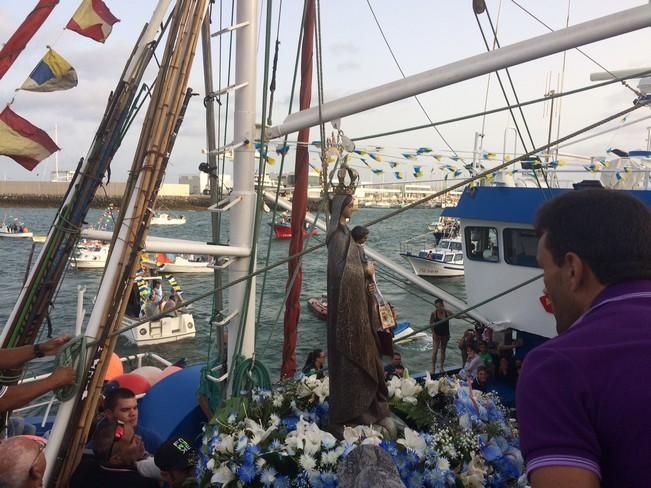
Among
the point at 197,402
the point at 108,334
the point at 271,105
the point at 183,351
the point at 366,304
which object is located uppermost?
the point at 271,105

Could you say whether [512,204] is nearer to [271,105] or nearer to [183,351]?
[271,105]

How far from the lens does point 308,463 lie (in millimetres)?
2893

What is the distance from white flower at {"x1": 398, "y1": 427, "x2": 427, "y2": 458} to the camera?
9.69ft

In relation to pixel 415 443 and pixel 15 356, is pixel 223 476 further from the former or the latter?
pixel 15 356

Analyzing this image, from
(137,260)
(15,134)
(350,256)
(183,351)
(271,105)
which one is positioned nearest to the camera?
(350,256)

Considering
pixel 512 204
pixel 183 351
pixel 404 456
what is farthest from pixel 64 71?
pixel 183 351

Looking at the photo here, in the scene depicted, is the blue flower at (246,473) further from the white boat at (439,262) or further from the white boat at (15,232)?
the white boat at (15,232)

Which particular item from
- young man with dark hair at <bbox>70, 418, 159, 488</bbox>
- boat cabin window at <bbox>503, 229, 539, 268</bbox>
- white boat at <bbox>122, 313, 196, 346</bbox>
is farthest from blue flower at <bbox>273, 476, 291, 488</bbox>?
white boat at <bbox>122, 313, 196, 346</bbox>

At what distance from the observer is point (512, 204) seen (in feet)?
39.4

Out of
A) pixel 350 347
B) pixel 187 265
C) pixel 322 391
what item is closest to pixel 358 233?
pixel 350 347

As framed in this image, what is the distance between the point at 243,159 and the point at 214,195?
0.89 m

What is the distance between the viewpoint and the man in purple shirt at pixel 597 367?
1097 mm

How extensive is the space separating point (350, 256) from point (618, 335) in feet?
7.84

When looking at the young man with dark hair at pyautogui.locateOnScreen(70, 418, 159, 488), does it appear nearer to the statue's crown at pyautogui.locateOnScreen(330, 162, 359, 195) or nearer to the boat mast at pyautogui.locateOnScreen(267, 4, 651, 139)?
the statue's crown at pyautogui.locateOnScreen(330, 162, 359, 195)
